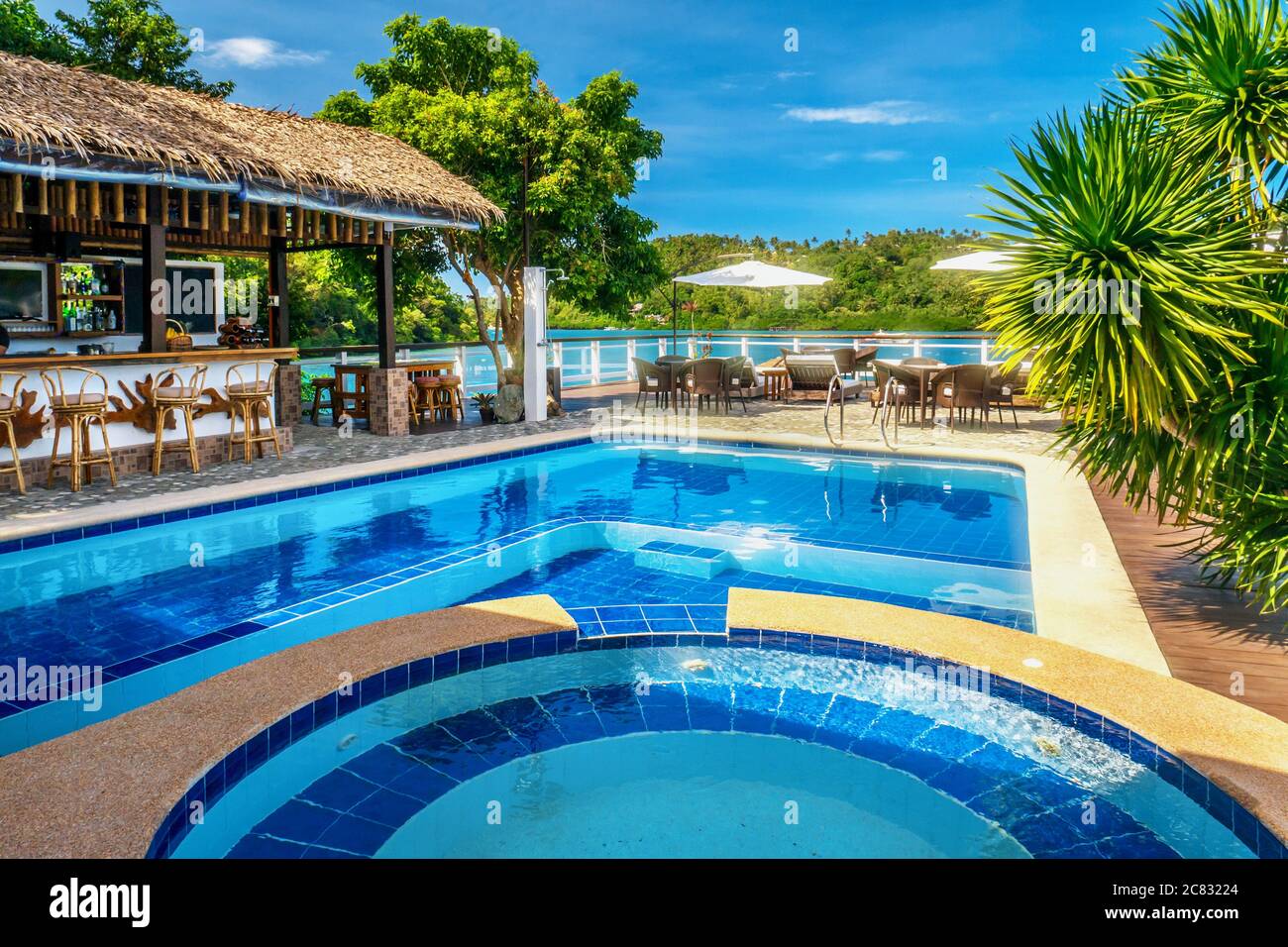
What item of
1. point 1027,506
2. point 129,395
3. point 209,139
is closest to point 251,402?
point 129,395

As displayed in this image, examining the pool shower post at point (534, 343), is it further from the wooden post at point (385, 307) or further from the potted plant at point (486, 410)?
the wooden post at point (385, 307)

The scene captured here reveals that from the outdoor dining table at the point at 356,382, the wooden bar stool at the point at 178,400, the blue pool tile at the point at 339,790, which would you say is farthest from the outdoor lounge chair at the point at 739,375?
the blue pool tile at the point at 339,790

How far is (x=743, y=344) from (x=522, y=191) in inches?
263

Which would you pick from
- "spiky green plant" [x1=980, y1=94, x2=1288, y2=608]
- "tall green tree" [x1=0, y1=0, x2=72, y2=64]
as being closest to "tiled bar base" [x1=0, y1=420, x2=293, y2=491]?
"spiky green plant" [x1=980, y1=94, x2=1288, y2=608]

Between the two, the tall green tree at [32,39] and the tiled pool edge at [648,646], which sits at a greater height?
the tall green tree at [32,39]

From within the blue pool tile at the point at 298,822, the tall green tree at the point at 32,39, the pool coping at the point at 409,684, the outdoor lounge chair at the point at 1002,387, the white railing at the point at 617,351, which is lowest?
the blue pool tile at the point at 298,822

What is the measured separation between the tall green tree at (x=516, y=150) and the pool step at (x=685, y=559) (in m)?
7.92

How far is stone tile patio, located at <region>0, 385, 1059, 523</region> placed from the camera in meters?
7.92

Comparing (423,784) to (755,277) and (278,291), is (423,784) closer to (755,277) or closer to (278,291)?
(278,291)

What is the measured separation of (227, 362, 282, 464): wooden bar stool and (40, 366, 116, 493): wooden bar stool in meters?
1.24

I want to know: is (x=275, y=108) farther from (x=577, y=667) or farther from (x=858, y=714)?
(x=858, y=714)

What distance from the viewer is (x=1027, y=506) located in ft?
24.3

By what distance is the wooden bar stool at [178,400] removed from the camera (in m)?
8.91
